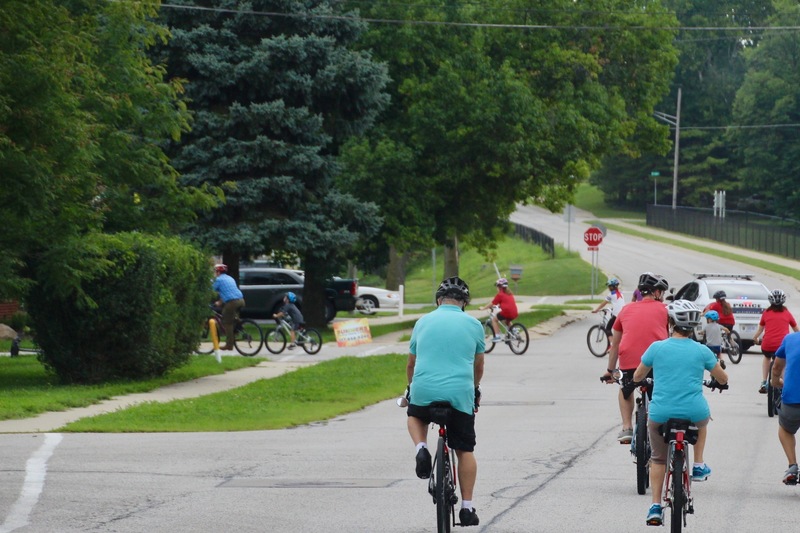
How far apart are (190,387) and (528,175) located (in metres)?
20.6

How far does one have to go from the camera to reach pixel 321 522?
31.6 ft

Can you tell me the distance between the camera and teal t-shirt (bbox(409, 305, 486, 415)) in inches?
343

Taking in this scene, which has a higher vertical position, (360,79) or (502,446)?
(360,79)

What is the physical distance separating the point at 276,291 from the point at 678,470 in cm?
3229

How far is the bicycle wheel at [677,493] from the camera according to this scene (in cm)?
853

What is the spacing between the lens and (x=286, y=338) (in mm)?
29562

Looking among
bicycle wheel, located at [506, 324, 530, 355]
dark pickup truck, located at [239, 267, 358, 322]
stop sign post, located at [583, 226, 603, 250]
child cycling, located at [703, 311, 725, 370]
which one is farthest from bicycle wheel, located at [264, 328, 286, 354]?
stop sign post, located at [583, 226, 603, 250]

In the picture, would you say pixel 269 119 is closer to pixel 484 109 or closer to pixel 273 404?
pixel 484 109

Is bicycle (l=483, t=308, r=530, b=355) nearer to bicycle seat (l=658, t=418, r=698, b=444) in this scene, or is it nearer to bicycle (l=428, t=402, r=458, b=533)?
bicycle seat (l=658, t=418, r=698, b=444)

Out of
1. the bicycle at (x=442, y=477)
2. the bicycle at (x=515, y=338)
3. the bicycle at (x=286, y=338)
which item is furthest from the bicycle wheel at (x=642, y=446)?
the bicycle at (x=515, y=338)

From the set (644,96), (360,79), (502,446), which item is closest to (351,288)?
(360,79)

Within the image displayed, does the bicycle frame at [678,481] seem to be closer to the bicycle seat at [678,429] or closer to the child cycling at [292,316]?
the bicycle seat at [678,429]

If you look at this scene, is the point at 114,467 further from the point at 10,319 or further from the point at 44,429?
the point at 10,319

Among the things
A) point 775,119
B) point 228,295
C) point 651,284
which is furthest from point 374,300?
point 775,119
